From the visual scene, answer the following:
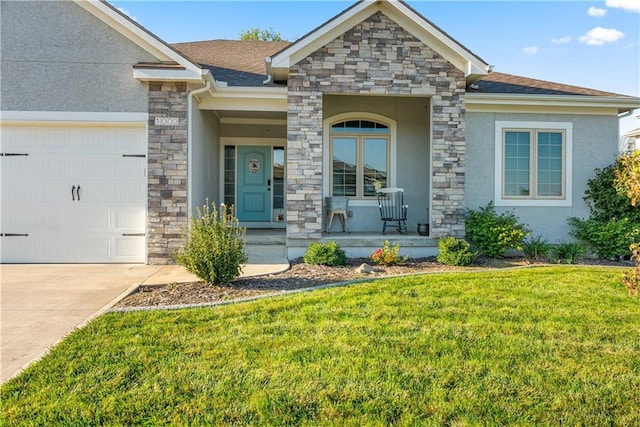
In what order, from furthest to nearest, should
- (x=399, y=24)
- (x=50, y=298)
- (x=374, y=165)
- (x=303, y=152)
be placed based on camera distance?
(x=374, y=165) → (x=399, y=24) → (x=303, y=152) → (x=50, y=298)

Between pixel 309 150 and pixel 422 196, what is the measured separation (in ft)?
11.2

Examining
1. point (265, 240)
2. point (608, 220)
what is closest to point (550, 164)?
point (608, 220)

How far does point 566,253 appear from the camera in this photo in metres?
8.41

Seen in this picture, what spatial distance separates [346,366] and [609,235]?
7831 mm

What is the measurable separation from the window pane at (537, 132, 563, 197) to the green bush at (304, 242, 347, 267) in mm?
5024

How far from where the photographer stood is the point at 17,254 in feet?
26.0

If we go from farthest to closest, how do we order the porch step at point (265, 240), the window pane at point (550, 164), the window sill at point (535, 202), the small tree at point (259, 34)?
the small tree at point (259, 34), the window pane at point (550, 164), the window sill at point (535, 202), the porch step at point (265, 240)

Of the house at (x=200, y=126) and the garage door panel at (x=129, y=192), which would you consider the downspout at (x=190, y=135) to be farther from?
the garage door panel at (x=129, y=192)

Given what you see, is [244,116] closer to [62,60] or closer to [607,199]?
[62,60]

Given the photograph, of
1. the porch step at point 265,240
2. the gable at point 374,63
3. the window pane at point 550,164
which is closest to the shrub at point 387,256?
the porch step at point 265,240

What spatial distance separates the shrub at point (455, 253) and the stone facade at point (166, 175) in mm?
4814

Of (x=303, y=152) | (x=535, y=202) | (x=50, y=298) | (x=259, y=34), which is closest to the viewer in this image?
(x=50, y=298)

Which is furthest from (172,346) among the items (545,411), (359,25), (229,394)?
(359,25)

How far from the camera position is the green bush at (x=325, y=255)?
298 inches
